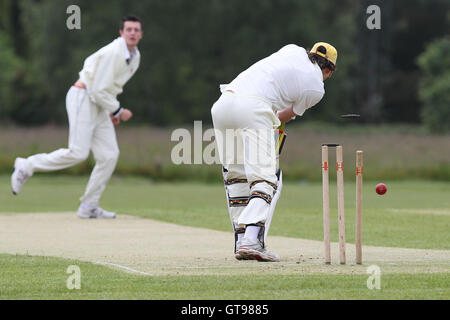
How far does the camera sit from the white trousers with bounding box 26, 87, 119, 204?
12500 millimetres

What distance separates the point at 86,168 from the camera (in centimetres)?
2508

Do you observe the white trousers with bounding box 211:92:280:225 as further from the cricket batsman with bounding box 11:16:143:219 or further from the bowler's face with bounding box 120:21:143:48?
the bowler's face with bounding box 120:21:143:48

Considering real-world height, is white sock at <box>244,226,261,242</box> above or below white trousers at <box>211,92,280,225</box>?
below

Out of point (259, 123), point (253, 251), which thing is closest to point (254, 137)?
point (259, 123)

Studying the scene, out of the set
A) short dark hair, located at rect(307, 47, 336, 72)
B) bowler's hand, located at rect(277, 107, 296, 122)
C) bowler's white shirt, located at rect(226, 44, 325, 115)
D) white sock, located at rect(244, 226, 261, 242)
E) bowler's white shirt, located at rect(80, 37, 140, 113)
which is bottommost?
white sock, located at rect(244, 226, 261, 242)

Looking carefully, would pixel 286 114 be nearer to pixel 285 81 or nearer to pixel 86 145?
pixel 285 81

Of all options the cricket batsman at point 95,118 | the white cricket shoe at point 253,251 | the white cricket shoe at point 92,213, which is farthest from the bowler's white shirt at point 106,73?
the white cricket shoe at point 253,251

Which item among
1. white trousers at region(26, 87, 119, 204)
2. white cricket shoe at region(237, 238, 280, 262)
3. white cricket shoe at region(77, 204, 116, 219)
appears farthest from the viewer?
white cricket shoe at region(77, 204, 116, 219)

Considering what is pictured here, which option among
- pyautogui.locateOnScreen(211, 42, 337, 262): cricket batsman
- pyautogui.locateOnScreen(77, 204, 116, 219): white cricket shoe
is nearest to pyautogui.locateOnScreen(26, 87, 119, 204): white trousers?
pyautogui.locateOnScreen(77, 204, 116, 219): white cricket shoe

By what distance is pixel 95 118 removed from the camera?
1276 centimetres

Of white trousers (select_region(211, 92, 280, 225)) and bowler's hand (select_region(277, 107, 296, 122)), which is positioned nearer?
white trousers (select_region(211, 92, 280, 225))

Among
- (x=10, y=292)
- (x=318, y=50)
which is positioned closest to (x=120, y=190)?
(x=318, y=50)

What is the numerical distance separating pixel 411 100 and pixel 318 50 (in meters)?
58.8
